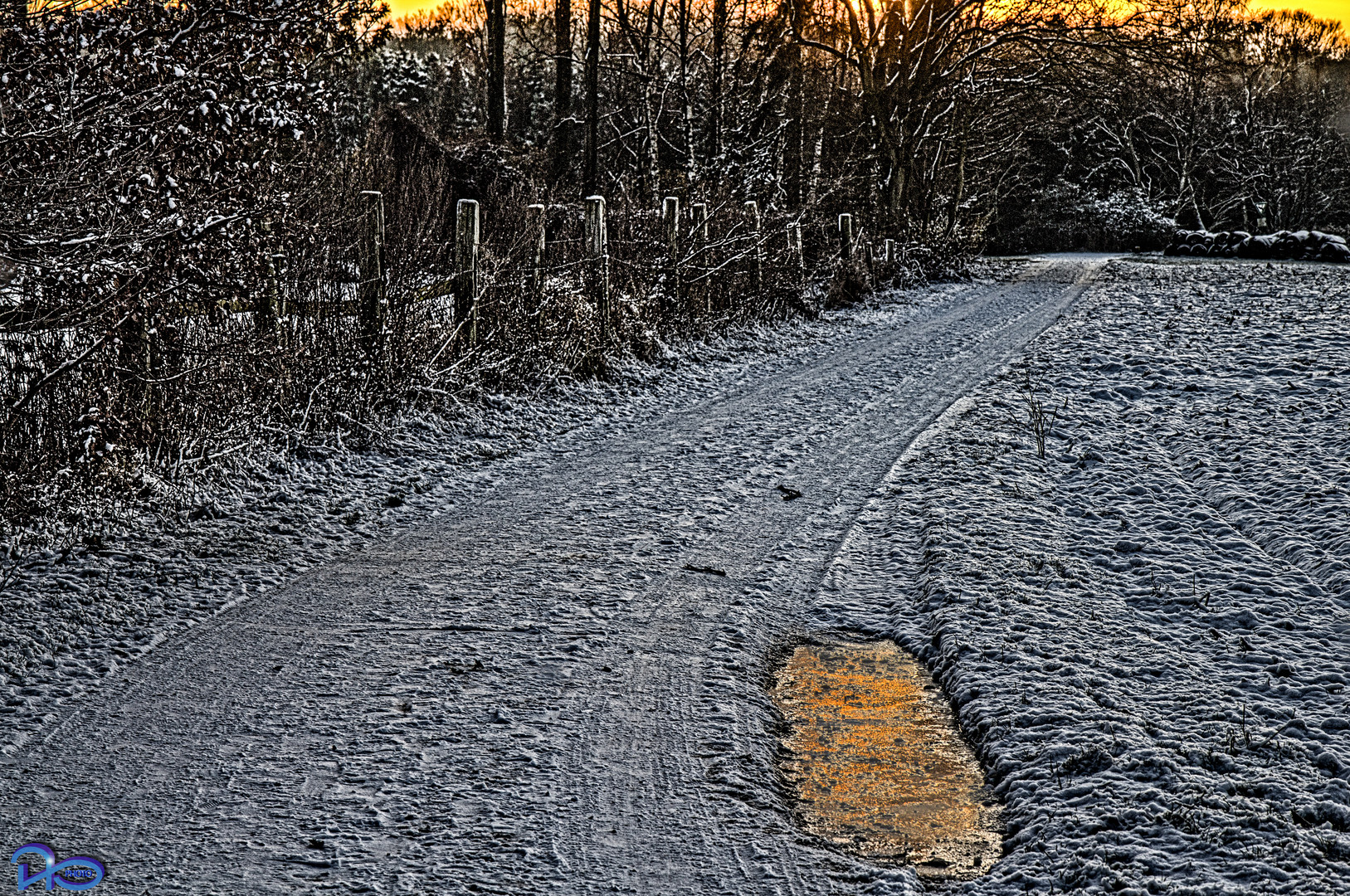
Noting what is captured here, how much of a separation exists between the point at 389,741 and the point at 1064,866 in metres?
2.15

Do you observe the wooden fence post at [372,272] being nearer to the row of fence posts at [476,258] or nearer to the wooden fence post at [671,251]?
the row of fence posts at [476,258]

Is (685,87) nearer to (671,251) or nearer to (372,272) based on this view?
(671,251)

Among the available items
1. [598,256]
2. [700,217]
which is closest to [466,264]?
[598,256]

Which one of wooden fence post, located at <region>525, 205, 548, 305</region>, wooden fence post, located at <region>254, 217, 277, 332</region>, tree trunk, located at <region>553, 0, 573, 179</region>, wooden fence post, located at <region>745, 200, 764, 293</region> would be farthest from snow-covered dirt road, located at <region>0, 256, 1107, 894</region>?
tree trunk, located at <region>553, 0, 573, 179</region>

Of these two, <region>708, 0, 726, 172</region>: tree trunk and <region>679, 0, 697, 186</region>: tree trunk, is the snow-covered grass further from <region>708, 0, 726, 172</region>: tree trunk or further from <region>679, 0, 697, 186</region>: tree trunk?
<region>708, 0, 726, 172</region>: tree trunk

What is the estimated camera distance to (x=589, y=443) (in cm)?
860

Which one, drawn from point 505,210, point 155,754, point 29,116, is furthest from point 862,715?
point 505,210

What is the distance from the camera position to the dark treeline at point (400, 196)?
16.4 feet

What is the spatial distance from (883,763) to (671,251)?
32.5ft

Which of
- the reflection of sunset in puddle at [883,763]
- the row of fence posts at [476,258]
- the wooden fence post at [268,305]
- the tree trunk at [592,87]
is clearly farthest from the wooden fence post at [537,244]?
the tree trunk at [592,87]

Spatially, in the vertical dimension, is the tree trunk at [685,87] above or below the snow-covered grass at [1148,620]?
above

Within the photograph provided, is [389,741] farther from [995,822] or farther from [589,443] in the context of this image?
[589,443]

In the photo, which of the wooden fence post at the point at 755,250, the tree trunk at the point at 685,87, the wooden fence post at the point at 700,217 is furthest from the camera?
the tree trunk at the point at 685,87

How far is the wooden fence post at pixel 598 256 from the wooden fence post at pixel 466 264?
1.98 meters
